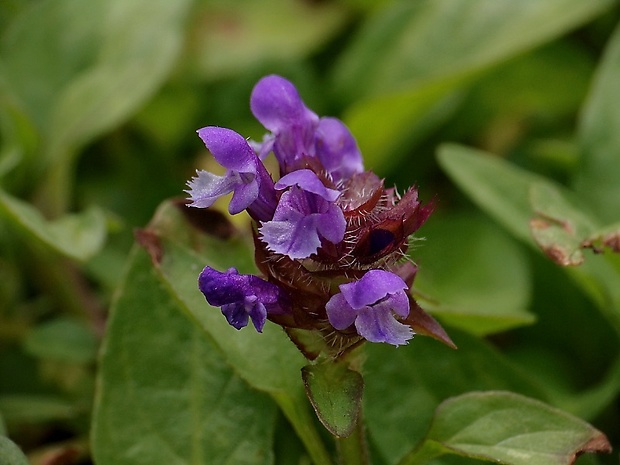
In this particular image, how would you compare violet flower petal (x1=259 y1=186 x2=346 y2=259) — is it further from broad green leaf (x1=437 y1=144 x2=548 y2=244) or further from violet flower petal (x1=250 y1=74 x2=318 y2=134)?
broad green leaf (x1=437 y1=144 x2=548 y2=244)

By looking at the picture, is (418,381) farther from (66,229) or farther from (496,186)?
(66,229)

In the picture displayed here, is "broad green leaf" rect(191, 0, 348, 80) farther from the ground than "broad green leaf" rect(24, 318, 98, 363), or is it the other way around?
"broad green leaf" rect(191, 0, 348, 80)

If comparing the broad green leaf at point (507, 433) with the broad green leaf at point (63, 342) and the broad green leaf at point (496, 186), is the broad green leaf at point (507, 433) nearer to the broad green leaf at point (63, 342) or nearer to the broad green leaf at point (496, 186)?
the broad green leaf at point (496, 186)

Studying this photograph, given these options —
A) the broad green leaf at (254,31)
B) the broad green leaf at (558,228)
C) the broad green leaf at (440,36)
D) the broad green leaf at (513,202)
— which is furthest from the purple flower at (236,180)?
the broad green leaf at (254,31)

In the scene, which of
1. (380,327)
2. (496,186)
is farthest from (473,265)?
(380,327)

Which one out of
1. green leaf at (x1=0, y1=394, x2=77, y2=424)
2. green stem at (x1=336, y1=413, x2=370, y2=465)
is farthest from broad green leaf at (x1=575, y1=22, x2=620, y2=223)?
green leaf at (x1=0, y1=394, x2=77, y2=424)

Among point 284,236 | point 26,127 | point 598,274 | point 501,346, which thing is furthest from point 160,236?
point 501,346

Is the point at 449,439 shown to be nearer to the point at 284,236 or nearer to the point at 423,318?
the point at 423,318
